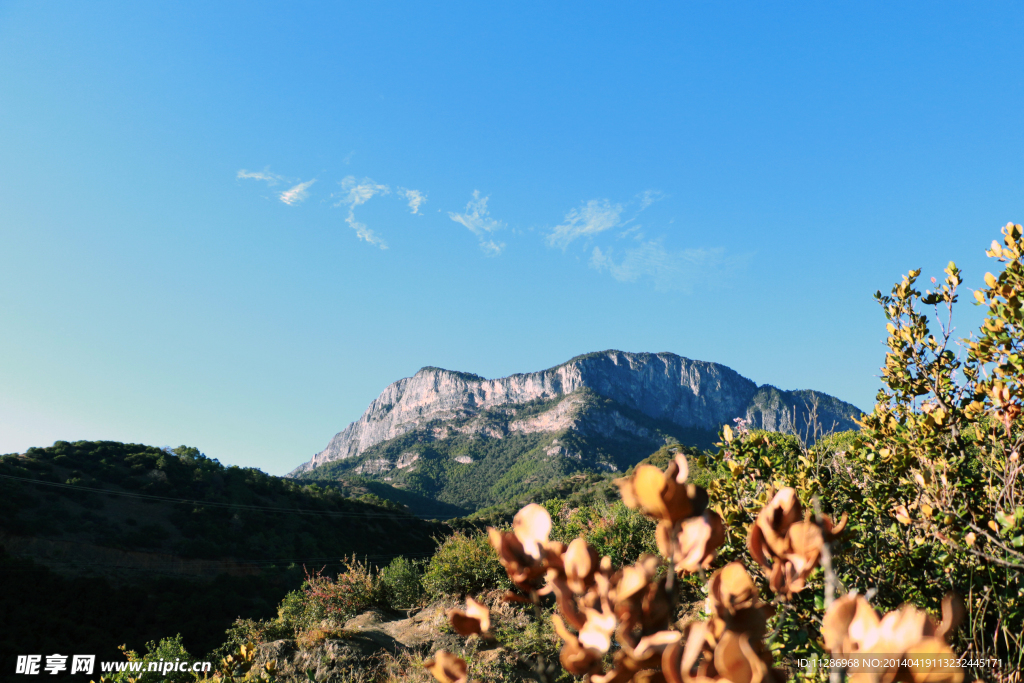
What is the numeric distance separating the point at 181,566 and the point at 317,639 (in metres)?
22.2

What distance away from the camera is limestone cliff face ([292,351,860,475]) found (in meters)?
122

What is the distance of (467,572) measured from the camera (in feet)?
24.0

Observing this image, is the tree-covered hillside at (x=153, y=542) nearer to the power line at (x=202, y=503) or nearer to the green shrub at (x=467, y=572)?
the power line at (x=202, y=503)

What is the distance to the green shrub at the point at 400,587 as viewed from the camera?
810cm

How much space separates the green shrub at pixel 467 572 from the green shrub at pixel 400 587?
46 centimetres

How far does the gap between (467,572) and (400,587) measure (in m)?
1.69

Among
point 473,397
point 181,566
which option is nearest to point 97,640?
point 181,566

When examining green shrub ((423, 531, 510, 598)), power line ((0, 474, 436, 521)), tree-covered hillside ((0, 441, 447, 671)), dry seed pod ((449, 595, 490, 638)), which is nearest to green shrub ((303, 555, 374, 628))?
green shrub ((423, 531, 510, 598))

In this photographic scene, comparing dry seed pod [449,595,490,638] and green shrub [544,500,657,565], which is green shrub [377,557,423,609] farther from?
dry seed pod [449,595,490,638]

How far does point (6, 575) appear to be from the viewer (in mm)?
16422

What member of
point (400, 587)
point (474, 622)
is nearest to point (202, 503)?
point (400, 587)

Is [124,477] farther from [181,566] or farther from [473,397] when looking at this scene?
[473,397]

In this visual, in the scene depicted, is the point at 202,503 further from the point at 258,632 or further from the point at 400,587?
the point at 400,587

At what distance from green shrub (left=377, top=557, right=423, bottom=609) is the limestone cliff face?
110539mm
